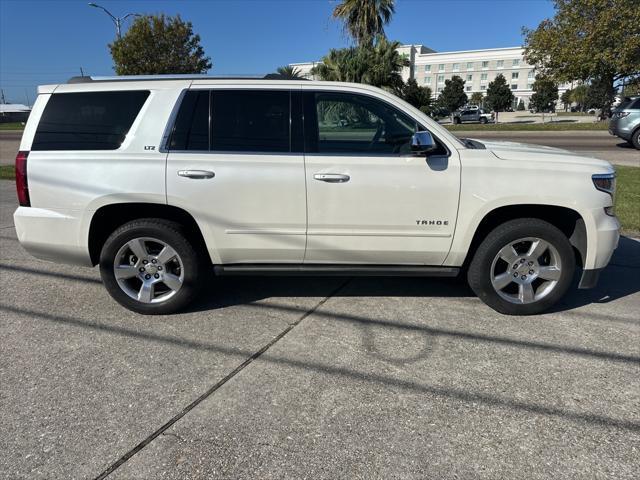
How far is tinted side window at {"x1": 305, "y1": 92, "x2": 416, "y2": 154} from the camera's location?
382 cm

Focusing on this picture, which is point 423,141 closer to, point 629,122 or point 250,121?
point 250,121

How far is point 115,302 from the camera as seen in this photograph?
4.34 meters

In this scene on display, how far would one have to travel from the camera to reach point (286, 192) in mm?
3742

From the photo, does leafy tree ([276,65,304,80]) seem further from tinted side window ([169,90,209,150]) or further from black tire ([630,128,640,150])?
black tire ([630,128,640,150])

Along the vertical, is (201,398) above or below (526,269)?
below

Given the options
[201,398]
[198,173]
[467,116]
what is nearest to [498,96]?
[467,116]

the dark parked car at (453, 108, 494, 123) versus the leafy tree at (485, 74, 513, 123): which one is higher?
the leafy tree at (485, 74, 513, 123)

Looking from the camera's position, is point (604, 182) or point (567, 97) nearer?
point (604, 182)

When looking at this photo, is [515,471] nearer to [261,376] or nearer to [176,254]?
[261,376]

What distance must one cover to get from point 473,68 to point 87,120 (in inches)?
4996

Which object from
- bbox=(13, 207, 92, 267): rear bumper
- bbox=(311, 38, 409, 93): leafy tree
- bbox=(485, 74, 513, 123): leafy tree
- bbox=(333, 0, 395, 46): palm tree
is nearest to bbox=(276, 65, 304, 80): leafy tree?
bbox=(13, 207, 92, 267): rear bumper

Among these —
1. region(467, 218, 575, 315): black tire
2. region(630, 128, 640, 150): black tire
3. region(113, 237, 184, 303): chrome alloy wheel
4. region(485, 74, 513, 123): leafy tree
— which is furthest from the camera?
region(485, 74, 513, 123): leafy tree

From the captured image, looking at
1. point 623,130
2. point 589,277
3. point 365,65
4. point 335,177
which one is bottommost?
point 589,277

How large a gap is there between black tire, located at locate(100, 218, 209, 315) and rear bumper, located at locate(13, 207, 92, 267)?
22cm
